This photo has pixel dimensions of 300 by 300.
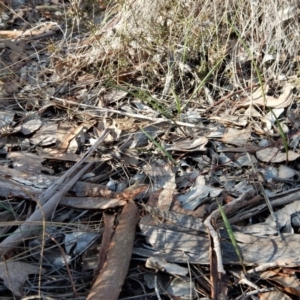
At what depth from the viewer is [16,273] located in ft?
5.72

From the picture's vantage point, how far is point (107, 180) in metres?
2.14

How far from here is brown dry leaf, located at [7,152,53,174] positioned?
2.18 metres

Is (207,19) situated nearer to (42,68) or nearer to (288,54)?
(288,54)

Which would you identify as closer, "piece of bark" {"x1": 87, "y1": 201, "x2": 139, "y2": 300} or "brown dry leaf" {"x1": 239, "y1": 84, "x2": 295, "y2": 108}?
"piece of bark" {"x1": 87, "y1": 201, "x2": 139, "y2": 300}

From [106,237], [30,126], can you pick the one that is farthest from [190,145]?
[30,126]

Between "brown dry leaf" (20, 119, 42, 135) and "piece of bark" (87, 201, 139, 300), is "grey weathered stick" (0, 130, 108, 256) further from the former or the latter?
"brown dry leaf" (20, 119, 42, 135)

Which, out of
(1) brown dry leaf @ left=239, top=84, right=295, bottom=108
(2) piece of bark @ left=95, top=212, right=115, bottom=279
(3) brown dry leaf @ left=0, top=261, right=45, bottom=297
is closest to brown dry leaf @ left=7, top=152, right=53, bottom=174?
(2) piece of bark @ left=95, top=212, right=115, bottom=279

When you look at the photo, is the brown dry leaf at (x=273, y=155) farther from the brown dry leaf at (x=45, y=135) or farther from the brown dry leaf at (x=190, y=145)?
the brown dry leaf at (x=45, y=135)

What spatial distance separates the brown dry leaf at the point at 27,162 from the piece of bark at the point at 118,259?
0.44 m

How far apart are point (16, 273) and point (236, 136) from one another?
1048 millimetres

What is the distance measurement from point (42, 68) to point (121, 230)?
133 centimetres

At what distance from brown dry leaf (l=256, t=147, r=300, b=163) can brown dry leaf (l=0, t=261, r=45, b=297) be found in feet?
3.09

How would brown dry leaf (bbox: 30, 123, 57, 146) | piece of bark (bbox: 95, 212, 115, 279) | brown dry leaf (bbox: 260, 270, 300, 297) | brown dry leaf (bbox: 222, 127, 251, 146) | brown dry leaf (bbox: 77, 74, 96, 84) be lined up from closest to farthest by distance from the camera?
1. brown dry leaf (bbox: 260, 270, 300, 297)
2. piece of bark (bbox: 95, 212, 115, 279)
3. brown dry leaf (bbox: 222, 127, 251, 146)
4. brown dry leaf (bbox: 30, 123, 57, 146)
5. brown dry leaf (bbox: 77, 74, 96, 84)

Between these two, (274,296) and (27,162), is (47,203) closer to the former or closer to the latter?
(27,162)
